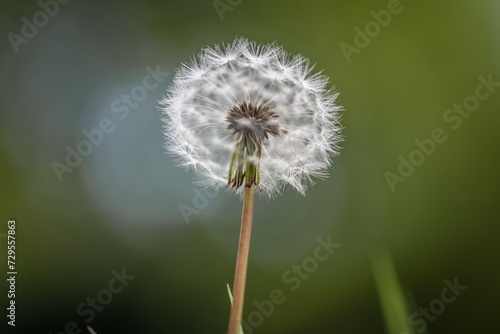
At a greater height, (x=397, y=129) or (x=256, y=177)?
(x=397, y=129)

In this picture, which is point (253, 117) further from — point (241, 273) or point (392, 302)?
point (392, 302)

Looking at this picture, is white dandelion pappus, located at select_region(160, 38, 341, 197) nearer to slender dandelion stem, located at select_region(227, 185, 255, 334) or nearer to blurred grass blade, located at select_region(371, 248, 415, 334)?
slender dandelion stem, located at select_region(227, 185, 255, 334)

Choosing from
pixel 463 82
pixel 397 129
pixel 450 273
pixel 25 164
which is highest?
pixel 463 82

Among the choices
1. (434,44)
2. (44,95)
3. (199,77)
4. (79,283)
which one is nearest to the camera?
(199,77)

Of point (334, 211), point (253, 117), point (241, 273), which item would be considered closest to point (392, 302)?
point (241, 273)

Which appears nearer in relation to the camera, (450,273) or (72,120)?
(450,273)

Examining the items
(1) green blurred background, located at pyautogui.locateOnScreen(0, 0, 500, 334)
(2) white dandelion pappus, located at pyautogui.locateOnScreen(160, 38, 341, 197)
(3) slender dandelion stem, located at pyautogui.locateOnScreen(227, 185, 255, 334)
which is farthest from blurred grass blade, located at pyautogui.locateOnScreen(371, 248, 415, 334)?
(1) green blurred background, located at pyautogui.locateOnScreen(0, 0, 500, 334)

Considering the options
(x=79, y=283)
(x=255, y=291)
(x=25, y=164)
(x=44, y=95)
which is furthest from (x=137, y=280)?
(x=44, y=95)

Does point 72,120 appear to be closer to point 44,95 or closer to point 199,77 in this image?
point 44,95
